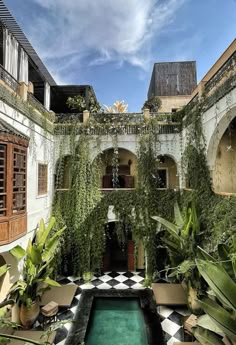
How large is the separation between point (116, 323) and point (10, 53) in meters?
10.5

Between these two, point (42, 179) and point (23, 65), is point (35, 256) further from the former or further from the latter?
point (23, 65)

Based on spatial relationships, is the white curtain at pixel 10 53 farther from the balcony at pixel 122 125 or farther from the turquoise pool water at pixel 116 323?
the turquoise pool water at pixel 116 323

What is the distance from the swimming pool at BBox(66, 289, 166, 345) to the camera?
269 inches

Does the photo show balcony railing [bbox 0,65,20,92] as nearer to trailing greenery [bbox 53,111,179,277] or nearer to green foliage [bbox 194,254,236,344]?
trailing greenery [bbox 53,111,179,277]

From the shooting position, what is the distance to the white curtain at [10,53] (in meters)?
7.77

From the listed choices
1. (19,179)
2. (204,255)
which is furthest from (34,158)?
(204,255)

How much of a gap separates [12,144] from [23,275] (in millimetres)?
4618

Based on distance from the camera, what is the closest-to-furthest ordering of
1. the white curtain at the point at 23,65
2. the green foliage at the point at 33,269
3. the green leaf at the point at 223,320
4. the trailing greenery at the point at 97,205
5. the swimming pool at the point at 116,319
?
the green leaf at the point at 223,320 → the swimming pool at the point at 116,319 → the green foliage at the point at 33,269 → the white curtain at the point at 23,65 → the trailing greenery at the point at 97,205

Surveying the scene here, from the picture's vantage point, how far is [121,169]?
530 inches

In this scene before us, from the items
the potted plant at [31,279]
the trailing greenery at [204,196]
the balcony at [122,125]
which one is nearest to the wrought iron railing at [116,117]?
the balcony at [122,125]

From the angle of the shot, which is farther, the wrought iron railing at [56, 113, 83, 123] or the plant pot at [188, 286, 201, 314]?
the wrought iron railing at [56, 113, 83, 123]

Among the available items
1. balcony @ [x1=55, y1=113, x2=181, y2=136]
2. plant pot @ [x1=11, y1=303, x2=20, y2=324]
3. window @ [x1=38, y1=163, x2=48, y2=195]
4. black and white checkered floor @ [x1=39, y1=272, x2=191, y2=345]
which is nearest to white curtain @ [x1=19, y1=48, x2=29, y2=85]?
balcony @ [x1=55, y1=113, x2=181, y2=136]

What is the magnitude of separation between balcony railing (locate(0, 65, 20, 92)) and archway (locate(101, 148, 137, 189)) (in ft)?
19.8

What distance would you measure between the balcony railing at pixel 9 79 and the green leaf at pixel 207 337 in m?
8.39
